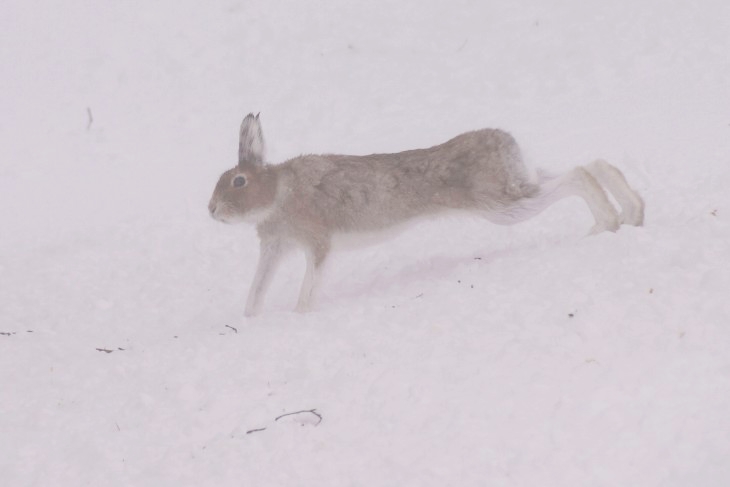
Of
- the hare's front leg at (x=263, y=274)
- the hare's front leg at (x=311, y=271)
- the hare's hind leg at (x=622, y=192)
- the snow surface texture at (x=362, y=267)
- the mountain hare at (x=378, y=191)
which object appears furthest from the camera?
the hare's front leg at (x=263, y=274)

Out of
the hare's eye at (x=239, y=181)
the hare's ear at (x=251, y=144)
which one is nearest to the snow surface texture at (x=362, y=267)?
the hare's eye at (x=239, y=181)

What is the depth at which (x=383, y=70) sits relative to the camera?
51.4ft

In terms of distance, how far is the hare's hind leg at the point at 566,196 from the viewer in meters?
8.15

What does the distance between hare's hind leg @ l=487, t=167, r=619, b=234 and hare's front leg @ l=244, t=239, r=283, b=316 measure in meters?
2.04

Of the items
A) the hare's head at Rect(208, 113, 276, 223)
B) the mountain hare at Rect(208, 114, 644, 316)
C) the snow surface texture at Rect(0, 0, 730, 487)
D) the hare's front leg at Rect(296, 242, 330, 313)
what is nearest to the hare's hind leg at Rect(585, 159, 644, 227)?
the mountain hare at Rect(208, 114, 644, 316)

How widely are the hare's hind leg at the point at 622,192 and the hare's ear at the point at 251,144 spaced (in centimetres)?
300

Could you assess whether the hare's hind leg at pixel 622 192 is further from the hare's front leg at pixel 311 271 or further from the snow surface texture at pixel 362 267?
the hare's front leg at pixel 311 271

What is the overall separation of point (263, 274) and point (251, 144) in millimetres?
1229

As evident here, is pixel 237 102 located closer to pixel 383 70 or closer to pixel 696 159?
pixel 383 70

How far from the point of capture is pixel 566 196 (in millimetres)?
8328

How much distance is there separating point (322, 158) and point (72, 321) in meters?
3.04

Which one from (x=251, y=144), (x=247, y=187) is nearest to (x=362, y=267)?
(x=247, y=187)

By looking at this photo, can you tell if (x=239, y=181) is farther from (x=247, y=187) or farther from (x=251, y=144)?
(x=251, y=144)

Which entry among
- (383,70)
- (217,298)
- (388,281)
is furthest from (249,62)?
(388,281)
